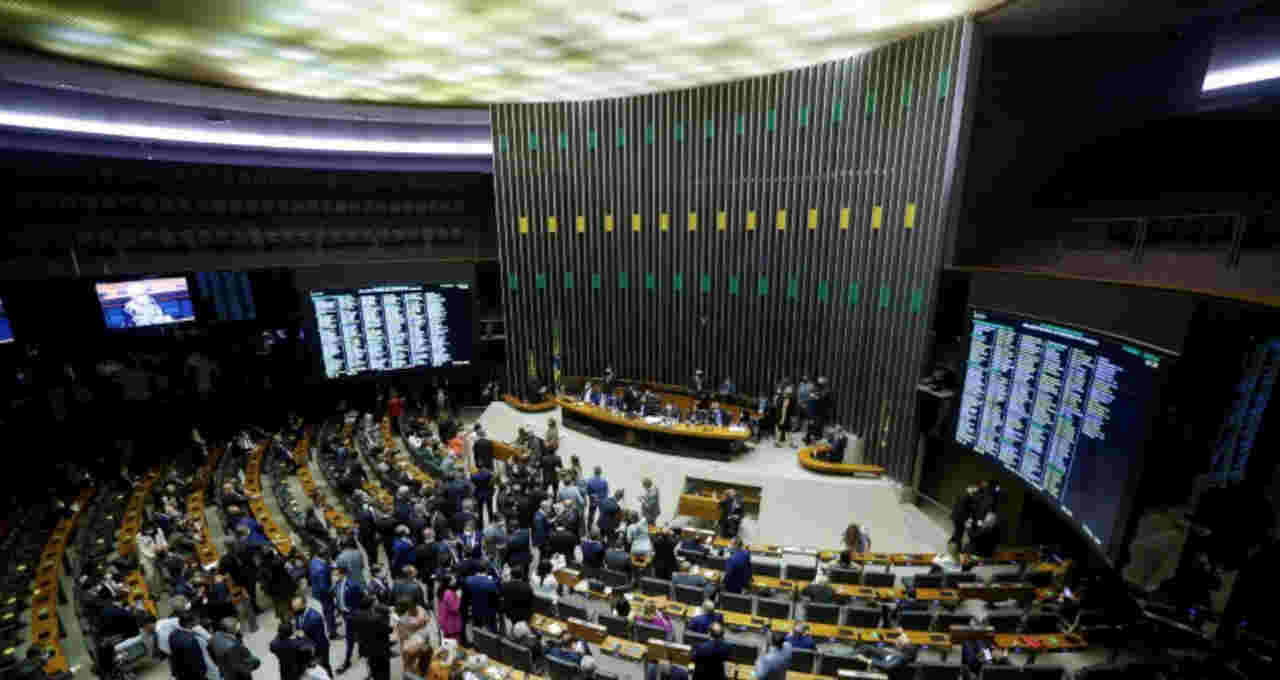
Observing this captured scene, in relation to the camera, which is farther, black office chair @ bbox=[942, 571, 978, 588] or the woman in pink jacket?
black office chair @ bbox=[942, 571, 978, 588]

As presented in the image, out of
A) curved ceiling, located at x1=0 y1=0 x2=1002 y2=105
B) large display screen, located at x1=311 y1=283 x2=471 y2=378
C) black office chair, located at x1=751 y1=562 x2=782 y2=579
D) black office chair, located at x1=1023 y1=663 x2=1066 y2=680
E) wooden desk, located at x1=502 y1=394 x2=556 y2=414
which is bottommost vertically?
black office chair, located at x1=751 y1=562 x2=782 y2=579

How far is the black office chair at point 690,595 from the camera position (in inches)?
250

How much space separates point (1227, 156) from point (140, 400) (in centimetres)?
1944

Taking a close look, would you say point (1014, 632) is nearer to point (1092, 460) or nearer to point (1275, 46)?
point (1092, 460)

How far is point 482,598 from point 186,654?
2718 mm

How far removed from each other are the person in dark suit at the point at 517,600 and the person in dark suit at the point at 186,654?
2.83 m

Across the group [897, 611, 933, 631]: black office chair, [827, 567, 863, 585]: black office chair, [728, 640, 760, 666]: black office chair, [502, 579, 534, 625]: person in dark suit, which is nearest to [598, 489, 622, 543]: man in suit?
[502, 579, 534, 625]: person in dark suit

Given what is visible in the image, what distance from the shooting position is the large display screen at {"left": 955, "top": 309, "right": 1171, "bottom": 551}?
16.7 ft

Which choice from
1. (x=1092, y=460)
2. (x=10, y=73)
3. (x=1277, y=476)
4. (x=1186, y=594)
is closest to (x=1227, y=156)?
(x=1092, y=460)

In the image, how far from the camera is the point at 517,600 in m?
5.70

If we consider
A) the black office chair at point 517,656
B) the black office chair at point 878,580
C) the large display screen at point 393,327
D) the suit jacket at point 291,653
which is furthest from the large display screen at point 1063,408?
the large display screen at point 393,327

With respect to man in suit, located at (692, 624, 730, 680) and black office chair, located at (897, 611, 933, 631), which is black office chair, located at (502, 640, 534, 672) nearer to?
man in suit, located at (692, 624, 730, 680)

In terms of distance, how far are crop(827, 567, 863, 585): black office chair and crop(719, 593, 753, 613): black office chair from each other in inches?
49.1

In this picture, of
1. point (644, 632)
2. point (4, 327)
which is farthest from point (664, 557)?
point (4, 327)
